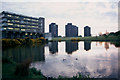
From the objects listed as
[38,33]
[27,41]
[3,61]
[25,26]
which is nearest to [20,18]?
[25,26]

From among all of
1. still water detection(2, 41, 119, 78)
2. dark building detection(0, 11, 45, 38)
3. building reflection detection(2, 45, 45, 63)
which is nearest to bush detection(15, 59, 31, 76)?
still water detection(2, 41, 119, 78)

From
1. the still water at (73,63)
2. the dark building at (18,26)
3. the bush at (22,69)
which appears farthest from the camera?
the dark building at (18,26)

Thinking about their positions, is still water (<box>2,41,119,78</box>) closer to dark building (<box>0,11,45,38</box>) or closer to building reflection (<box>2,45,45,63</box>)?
building reflection (<box>2,45,45,63</box>)

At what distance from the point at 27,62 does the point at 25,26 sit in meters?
109

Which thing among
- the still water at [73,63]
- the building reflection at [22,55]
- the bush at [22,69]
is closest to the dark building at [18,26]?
the building reflection at [22,55]

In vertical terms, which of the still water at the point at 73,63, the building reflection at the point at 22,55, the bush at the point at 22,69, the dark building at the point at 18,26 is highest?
the dark building at the point at 18,26

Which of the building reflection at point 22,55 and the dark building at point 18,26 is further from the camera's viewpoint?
the dark building at point 18,26

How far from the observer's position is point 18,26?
346ft

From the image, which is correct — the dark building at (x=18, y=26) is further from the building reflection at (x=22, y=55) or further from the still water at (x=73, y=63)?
the still water at (x=73, y=63)

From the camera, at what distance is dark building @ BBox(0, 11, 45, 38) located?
95.8m

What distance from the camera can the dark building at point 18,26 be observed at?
3770 inches

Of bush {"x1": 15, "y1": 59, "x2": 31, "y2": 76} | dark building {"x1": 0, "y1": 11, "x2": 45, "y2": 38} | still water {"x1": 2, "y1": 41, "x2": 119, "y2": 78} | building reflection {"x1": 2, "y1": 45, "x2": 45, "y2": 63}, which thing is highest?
dark building {"x1": 0, "y1": 11, "x2": 45, "y2": 38}

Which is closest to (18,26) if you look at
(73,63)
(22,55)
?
(22,55)

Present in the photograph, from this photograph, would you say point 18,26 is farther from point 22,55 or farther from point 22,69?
point 22,69
